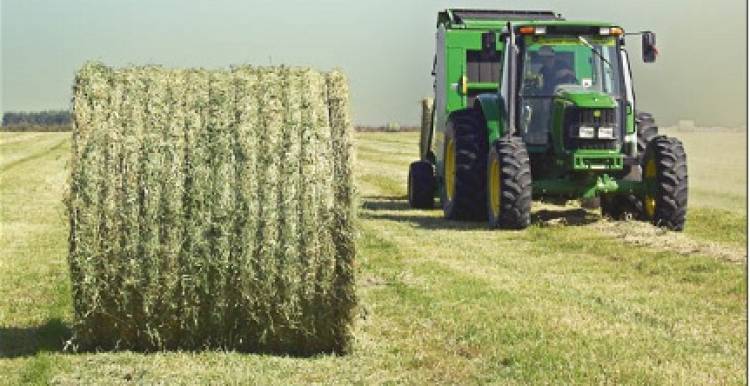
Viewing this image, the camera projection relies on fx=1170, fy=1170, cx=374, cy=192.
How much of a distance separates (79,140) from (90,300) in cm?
89

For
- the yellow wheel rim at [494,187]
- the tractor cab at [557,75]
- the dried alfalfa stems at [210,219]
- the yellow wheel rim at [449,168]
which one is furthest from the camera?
the yellow wheel rim at [449,168]

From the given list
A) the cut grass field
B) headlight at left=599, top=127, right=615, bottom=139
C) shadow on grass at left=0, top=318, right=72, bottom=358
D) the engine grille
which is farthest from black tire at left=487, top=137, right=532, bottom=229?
shadow on grass at left=0, top=318, right=72, bottom=358

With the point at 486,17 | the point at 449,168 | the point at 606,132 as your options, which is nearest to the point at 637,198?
the point at 606,132

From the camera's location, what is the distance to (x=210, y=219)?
21.2 ft

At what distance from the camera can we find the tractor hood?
43.5ft

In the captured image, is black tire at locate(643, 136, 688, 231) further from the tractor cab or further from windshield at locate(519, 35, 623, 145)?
windshield at locate(519, 35, 623, 145)

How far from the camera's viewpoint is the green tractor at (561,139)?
13312 mm

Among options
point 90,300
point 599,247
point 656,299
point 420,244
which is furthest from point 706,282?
point 90,300

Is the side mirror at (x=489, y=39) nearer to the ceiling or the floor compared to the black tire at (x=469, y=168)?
nearer to the ceiling

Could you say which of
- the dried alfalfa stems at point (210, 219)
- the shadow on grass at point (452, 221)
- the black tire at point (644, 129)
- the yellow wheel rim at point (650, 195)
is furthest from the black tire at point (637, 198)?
the dried alfalfa stems at point (210, 219)

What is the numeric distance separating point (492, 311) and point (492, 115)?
6.82 metres

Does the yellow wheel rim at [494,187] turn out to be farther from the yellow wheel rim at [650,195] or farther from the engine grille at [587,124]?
the yellow wheel rim at [650,195]

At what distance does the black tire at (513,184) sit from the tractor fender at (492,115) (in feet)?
2.56


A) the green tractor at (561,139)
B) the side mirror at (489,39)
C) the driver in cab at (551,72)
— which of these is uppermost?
the side mirror at (489,39)
